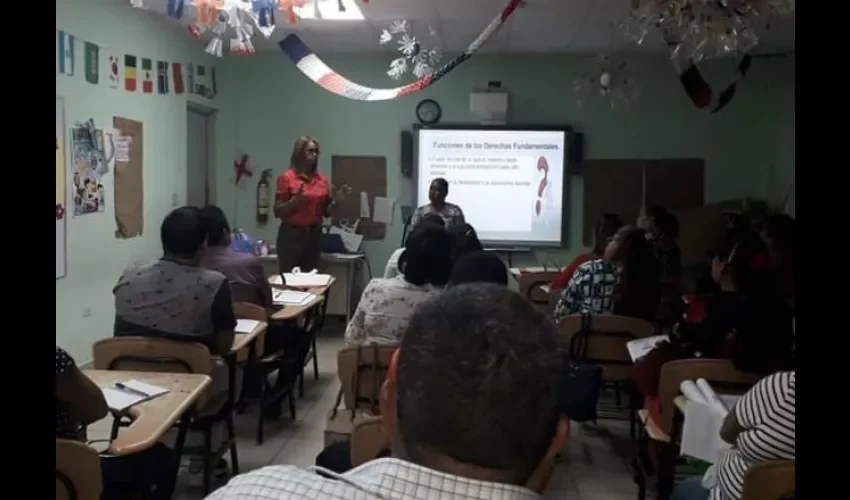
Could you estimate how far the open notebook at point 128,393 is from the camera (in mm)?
2336

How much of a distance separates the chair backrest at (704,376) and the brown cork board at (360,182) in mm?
5455

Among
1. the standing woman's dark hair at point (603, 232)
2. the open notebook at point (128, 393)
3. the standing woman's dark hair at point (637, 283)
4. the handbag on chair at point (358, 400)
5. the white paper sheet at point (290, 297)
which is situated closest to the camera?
the open notebook at point (128, 393)

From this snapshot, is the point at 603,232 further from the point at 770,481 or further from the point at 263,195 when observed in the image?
the point at 263,195

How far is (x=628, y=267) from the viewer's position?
425 cm

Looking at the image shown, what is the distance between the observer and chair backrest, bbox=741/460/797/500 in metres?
1.92

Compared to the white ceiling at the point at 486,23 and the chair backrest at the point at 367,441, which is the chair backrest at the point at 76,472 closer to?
the chair backrest at the point at 367,441

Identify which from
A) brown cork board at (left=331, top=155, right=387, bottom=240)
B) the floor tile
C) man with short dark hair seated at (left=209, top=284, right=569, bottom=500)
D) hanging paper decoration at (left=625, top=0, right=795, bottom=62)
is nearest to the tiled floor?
the floor tile

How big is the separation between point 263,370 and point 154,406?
6.08 ft

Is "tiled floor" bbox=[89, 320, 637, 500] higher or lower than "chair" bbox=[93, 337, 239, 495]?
lower

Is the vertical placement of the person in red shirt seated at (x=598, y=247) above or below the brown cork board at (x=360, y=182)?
below

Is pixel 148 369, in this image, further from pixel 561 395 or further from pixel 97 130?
pixel 97 130

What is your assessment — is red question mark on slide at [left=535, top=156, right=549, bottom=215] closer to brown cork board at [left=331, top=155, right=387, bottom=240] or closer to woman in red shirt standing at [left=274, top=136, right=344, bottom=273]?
brown cork board at [left=331, top=155, right=387, bottom=240]

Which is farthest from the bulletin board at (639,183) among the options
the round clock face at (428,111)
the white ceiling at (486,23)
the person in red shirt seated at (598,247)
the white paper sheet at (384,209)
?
the person in red shirt seated at (598,247)

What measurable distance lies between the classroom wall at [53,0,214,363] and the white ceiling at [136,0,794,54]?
1.11 ft
